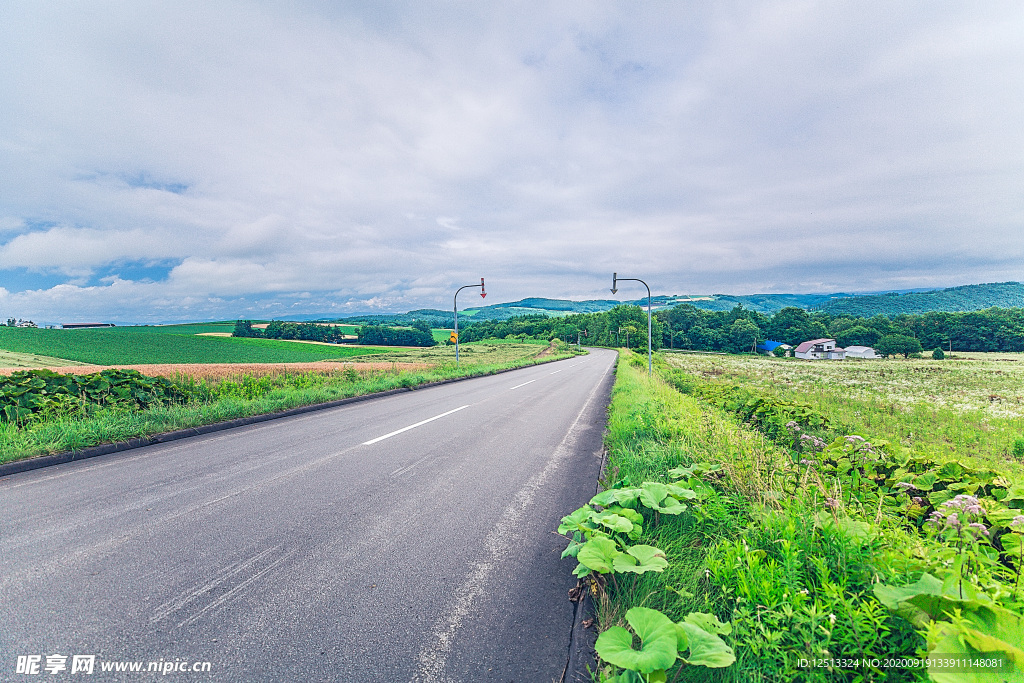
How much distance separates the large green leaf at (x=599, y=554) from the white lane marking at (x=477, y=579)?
2.90 ft

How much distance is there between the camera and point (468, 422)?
30.1 ft

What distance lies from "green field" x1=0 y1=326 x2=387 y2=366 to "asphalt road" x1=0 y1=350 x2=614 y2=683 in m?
34.6

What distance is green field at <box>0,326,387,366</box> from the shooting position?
3206 centimetres

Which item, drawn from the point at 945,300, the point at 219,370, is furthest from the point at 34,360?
the point at 945,300

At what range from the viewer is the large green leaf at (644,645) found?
165 cm

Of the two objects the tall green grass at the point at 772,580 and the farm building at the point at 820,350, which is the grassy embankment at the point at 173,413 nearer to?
the tall green grass at the point at 772,580

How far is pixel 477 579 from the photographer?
3047 mm

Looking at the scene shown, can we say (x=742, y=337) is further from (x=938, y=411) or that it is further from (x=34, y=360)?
(x=34, y=360)

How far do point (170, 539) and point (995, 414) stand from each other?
19203 mm

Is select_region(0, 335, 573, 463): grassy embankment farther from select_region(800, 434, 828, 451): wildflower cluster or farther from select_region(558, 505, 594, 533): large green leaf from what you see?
select_region(800, 434, 828, 451): wildflower cluster

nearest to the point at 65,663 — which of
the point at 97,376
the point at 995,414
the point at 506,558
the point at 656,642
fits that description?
the point at 506,558

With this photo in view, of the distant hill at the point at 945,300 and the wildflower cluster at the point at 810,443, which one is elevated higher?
the distant hill at the point at 945,300

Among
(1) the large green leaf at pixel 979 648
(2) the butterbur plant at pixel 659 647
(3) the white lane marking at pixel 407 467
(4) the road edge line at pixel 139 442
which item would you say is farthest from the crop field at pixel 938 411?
Answer: (4) the road edge line at pixel 139 442

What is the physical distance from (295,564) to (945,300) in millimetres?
162422
